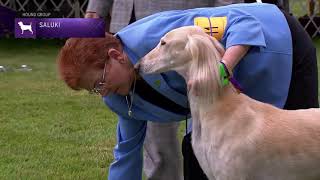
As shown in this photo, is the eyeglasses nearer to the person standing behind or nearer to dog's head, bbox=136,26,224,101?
dog's head, bbox=136,26,224,101

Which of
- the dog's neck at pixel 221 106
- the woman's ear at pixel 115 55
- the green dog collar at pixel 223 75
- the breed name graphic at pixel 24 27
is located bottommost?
the dog's neck at pixel 221 106

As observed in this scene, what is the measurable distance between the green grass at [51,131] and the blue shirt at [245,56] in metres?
1.40

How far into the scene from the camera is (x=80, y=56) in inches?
95.5

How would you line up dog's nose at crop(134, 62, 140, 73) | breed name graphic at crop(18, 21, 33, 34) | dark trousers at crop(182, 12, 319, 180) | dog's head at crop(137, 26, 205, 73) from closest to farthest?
dog's head at crop(137, 26, 205, 73) → dog's nose at crop(134, 62, 140, 73) → breed name graphic at crop(18, 21, 33, 34) → dark trousers at crop(182, 12, 319, 180)

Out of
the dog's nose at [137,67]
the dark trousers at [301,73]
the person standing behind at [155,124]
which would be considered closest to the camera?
the dog's nose at [137,67]

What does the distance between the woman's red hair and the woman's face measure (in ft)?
0.06

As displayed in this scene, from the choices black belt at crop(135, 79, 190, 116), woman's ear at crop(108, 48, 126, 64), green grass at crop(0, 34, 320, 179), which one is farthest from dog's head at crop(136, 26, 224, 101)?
green grass at crop(0, 34, 320, 179)

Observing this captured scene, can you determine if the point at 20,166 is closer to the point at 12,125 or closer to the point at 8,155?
the point at 8,155

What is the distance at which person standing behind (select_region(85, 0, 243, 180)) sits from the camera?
3.26 metres

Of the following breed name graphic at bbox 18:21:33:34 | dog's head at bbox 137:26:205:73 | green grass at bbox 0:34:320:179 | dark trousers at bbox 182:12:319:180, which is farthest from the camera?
green grass at bbox 0:34:320:179

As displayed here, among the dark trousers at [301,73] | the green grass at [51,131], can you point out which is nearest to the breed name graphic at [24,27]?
the dark trousers at [301,73]

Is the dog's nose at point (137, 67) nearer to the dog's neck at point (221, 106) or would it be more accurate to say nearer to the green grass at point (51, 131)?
the dog's neck at point (221, 106)

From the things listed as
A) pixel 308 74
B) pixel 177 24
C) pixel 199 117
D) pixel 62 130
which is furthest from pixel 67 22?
pixel 62 130

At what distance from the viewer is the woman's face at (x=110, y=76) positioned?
2453 millimetres
